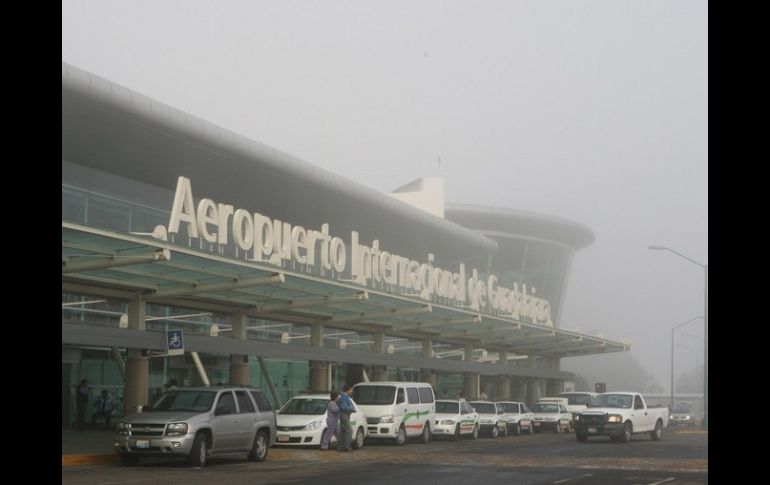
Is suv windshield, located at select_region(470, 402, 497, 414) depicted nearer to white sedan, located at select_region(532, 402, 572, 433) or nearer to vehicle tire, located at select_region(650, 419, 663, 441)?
white sedan, located at select_region(532, 402, 572, 433)

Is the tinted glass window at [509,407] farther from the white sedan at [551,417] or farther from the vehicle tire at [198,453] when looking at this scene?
the vehicle tire at [198,453]

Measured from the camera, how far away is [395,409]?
32625 millimetres

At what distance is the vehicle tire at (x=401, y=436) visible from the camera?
3256cm

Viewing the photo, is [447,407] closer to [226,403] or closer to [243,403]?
[243,403]

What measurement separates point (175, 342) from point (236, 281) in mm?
3315

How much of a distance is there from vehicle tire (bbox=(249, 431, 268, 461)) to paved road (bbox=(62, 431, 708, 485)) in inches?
11.9

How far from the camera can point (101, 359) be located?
121 ft

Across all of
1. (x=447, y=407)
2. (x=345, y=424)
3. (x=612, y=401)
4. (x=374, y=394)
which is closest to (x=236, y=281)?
(x=345, y=424)

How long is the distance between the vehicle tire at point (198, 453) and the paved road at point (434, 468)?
0.77 ft
